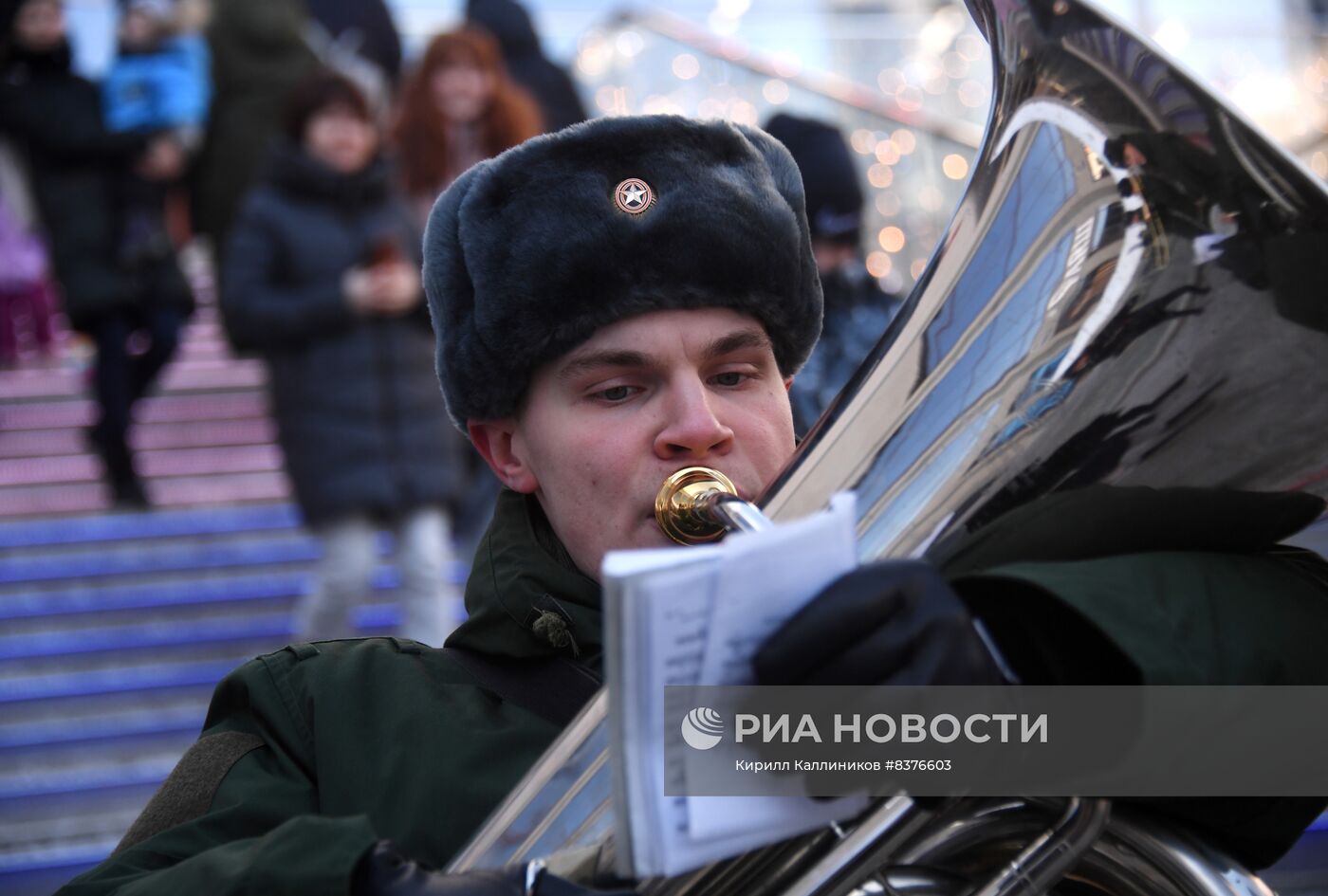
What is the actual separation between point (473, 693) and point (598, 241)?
0.52 meters

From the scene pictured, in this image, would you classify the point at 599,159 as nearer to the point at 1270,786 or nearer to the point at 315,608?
the point at 1270,786

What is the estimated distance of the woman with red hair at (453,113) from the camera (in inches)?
178

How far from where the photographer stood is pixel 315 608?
4258 millimetres

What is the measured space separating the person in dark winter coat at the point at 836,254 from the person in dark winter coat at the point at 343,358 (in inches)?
45.6

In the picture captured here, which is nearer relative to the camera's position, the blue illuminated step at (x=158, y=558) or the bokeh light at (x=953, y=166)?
the blue illuminated step at (x=158, y=558)

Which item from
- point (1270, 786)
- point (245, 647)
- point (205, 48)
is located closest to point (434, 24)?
point (205, 48)

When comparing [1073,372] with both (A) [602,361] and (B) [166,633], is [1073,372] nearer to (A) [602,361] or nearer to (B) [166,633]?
(A) [602,361]

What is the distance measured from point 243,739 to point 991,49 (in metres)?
1.08

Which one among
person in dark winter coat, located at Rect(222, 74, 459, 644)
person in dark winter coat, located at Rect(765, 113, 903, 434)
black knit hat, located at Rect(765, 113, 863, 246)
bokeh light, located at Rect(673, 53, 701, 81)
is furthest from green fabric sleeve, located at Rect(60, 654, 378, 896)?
bokeh light, located at Rect(673, 53, 701, 81)

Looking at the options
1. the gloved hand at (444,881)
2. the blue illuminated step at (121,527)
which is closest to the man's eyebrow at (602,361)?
the gloved hand at (444,881)

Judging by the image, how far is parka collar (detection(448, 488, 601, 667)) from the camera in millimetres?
1641

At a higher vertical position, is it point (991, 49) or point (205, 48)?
point (991, 49)

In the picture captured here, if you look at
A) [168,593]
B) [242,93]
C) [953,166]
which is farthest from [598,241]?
[953,166]

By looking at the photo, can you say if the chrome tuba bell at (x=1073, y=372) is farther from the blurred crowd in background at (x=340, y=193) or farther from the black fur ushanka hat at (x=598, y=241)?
the blurred crowd in background at (x=340, y=193)
